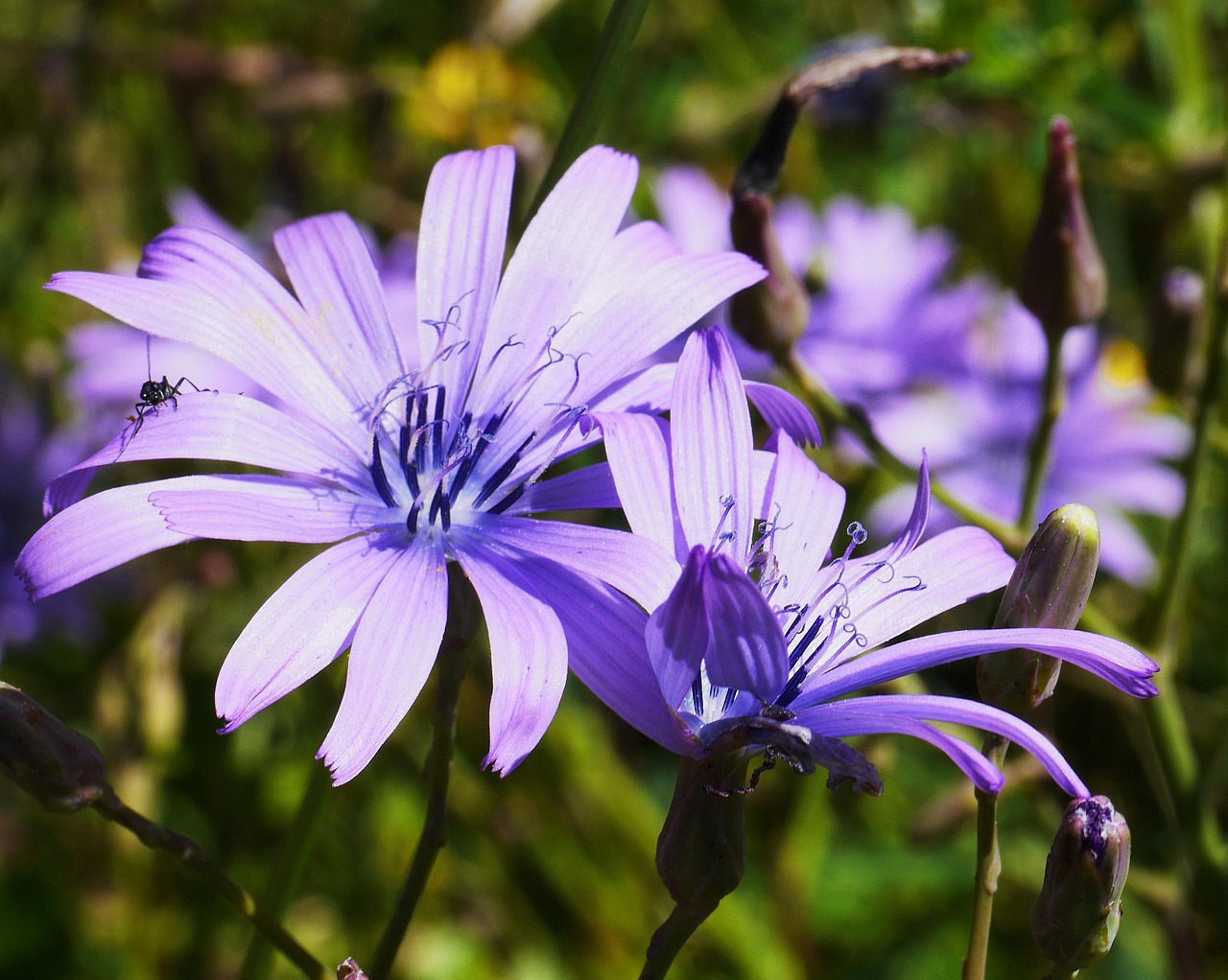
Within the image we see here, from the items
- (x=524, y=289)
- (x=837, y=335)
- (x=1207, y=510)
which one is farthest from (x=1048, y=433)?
(x=1207, y=510)

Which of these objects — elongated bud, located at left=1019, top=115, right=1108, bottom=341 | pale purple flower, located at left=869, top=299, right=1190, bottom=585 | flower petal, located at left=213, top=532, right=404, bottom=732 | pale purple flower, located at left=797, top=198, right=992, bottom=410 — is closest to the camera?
flower petal, located at left=213, top=532, right=404, bottom=732

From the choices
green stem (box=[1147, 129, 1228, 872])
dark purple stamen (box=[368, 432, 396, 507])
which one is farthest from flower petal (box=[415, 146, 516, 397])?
green stem (box=[1147, 129, 1228, 872])

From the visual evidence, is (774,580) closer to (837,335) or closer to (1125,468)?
(837,335)

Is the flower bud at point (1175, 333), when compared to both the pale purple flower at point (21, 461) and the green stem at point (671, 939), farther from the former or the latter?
the pale purple flower at point (21, 461)

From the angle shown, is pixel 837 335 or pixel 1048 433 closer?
pixel 1048 433

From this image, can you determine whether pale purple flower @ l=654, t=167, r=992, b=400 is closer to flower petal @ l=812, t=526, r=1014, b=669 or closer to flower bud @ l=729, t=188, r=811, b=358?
flower bud @ l=729, t=188, r=811, b=358

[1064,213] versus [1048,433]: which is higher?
[1064,213]
